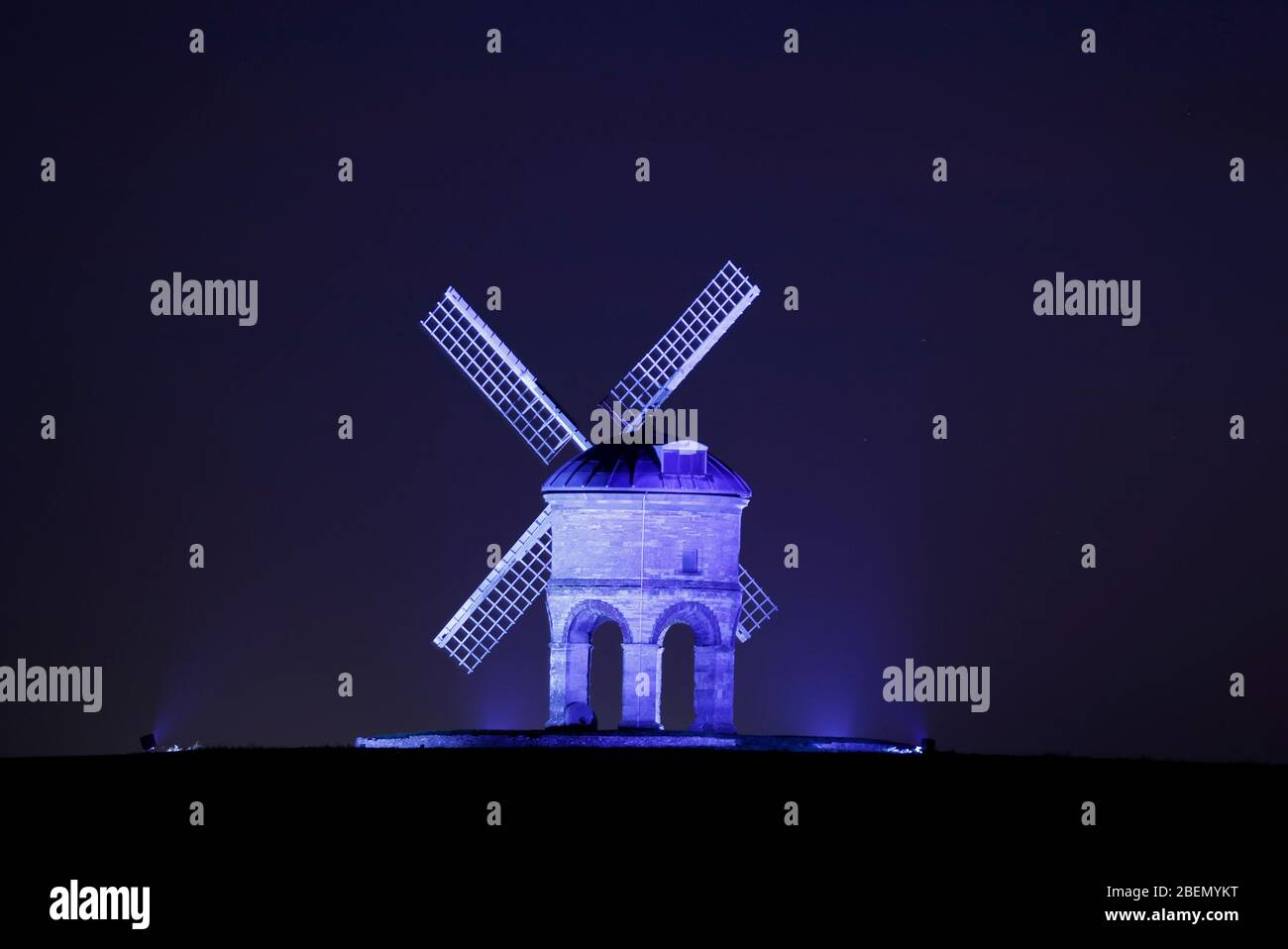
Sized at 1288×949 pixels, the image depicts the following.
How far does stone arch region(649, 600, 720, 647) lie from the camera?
56.4 metres

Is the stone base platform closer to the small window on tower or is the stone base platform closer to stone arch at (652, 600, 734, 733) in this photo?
stone arch at (652, 600, 734, 733)

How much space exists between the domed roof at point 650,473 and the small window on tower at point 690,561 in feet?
3.64

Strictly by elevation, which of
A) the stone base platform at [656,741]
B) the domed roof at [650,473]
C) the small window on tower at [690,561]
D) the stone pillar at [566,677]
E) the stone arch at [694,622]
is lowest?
the stone base platform at [656,741]

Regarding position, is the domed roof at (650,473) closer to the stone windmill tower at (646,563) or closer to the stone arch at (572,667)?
the stone windmill tower at (646,563)

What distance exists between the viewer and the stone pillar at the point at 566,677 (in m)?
57.0

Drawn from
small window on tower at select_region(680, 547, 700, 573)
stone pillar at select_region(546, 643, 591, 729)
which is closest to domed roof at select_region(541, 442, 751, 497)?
small window on tower at select_region(680, 547, 700, 573)

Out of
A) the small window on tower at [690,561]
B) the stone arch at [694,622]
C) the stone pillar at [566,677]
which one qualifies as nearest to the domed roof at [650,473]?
the small window on tower at [690,561]

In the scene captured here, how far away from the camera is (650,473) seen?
5616 centimetres

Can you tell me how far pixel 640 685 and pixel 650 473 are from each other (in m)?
3.94
